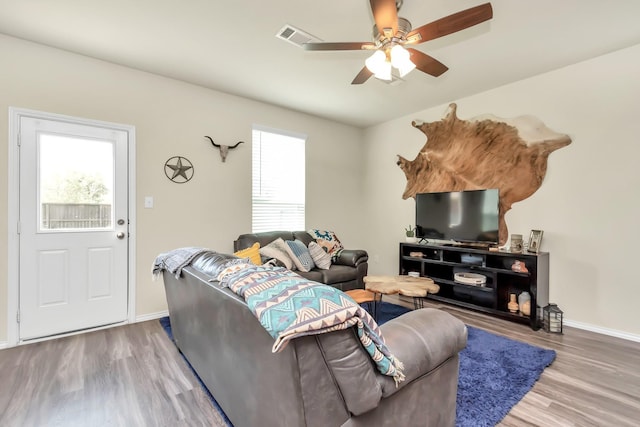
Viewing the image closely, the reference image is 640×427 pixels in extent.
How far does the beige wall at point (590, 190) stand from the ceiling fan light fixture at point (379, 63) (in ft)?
7.58

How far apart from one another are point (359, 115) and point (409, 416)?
13.8 ft

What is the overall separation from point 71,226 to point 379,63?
3.18 m

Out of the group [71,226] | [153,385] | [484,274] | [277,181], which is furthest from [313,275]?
[71,226]

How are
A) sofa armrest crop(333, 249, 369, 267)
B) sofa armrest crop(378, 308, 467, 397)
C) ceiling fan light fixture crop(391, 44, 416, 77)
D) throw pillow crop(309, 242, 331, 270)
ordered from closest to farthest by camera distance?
sofa armrest crop(378, 308, 467, 397) → ceiling fan light fixture crop(391, 44, 416, 77) → throw pillow crop(309, 242, 331, 270) → sofa armrest crop(333, 249, 369, 267)

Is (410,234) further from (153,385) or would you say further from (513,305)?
(153,385)

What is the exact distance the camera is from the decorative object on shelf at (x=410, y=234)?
434 centimetres

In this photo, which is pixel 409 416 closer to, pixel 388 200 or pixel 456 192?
pixel 456 192

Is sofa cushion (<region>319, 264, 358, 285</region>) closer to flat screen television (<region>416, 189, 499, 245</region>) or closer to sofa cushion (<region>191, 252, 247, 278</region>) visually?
flat screen television (<region>416, 189, 499, 245</region>)

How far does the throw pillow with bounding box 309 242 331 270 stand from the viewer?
145 inches

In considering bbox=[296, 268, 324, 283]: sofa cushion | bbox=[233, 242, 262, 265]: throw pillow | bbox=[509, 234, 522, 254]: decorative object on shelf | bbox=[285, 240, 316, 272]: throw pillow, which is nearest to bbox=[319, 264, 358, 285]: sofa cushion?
bbox=[296, 268, 324, 283]: sofa cushion

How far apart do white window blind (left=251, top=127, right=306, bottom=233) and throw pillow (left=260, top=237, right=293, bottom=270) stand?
0.69 meters

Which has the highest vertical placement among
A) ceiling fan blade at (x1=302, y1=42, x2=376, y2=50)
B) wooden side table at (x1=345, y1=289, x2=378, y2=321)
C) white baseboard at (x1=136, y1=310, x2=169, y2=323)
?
ceiling fan blade at (x1=302, y1=42, x2=376, y2=50)

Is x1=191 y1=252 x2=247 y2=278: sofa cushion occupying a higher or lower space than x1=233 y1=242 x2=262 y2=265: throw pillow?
higher

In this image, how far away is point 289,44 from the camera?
2.73 metres
